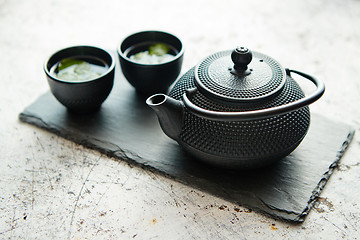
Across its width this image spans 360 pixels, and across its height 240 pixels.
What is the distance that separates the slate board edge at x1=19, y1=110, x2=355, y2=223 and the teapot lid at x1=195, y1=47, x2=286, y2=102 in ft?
0.87

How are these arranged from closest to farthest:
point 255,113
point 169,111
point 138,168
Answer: point 255,113 → point 169,111 → point 138,168

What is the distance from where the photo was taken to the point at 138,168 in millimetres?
1054

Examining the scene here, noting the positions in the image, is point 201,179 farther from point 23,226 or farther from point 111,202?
point 23,226

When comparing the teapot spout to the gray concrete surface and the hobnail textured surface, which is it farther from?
the gray concrete surface

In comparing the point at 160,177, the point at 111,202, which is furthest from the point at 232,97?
the point at 111,202

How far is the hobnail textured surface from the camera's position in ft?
2.92

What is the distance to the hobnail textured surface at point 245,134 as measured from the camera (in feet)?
2.92

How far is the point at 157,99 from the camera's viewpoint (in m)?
0.93

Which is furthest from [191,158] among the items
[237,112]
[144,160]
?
[237,112]

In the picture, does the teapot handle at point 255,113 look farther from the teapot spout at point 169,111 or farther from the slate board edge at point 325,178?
the slate board edge at point 325,178

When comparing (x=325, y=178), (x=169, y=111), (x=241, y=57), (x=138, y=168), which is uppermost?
(x=241, y=57)

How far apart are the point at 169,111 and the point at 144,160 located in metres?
0.21

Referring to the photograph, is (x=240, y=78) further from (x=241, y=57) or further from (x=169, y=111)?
(x=169, y=111)

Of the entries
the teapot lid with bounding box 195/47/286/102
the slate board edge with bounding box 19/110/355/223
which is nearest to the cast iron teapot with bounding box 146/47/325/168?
the teapot lid with bounding box 195/47/286/102
